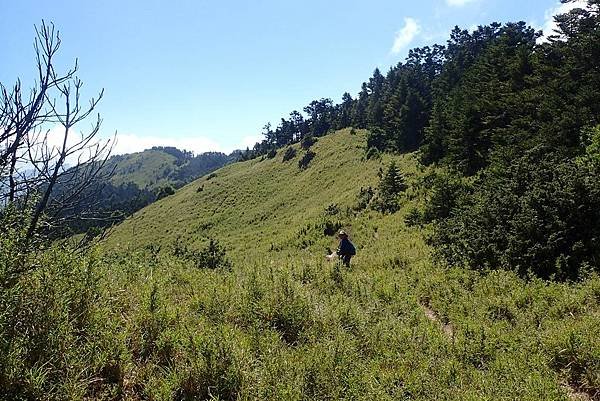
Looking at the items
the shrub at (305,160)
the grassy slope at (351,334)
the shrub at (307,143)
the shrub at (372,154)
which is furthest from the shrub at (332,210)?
the shrub at (307,143)

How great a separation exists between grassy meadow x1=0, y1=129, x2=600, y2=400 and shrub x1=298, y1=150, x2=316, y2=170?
5270cm

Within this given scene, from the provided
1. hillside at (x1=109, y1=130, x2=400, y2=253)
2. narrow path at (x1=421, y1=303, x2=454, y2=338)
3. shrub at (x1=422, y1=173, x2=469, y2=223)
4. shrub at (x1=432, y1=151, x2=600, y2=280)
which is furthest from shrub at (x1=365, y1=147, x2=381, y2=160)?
narrow path at (x1=421, y1=303, x2=454, y2=338)

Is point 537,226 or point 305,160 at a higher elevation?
point 305,160

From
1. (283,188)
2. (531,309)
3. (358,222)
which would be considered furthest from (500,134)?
(283,188)

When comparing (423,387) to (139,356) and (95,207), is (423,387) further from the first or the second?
(95,207)

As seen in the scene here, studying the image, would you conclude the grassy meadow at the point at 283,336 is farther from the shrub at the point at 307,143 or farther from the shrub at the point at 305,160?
the shrub at the point at 307,143

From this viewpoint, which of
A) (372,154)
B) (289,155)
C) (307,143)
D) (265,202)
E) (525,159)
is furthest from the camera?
(307,143)

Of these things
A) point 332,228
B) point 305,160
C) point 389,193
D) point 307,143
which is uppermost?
point 307,143

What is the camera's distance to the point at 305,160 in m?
64.6

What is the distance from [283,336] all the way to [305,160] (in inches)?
2326

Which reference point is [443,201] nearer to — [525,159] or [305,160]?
[525,159]

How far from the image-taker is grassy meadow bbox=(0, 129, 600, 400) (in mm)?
4270

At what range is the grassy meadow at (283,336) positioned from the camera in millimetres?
4270

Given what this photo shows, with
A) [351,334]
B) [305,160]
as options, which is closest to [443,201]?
[351,334]
